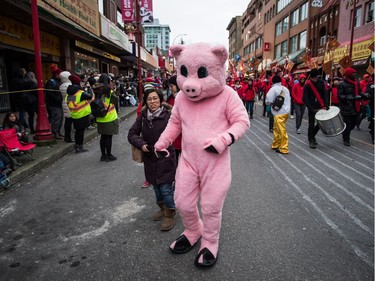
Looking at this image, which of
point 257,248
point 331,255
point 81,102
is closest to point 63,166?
point 81,102

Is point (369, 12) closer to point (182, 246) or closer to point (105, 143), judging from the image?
point (105, 143)

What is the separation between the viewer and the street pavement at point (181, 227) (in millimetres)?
2574

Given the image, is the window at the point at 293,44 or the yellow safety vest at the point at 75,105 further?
the window at the point at 293,44

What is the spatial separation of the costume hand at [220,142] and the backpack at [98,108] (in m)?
4.14

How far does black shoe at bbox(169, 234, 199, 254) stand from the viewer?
282 centimetres

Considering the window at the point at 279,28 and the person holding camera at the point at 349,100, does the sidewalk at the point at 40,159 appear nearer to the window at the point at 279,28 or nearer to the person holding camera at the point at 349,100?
the person holding camera at the point at 349,100

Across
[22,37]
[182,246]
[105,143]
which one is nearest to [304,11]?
[22,37]

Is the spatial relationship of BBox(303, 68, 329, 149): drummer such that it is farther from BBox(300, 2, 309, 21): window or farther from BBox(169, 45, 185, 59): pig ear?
BBox(300, 2, 309, 21): window

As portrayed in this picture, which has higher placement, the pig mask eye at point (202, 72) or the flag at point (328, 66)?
the flag at point (328, 66)

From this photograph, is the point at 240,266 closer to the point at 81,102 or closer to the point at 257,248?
the point at 257,248

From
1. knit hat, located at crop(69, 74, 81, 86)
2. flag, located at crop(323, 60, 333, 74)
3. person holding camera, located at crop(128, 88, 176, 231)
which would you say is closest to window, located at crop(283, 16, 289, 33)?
flag, located at crop(323, 60, 333, 74)

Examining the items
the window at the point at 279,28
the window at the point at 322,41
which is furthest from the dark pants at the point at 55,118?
the window at the point at 279,28

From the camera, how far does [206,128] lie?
8.45 feet

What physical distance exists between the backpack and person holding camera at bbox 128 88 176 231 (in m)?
2.74
